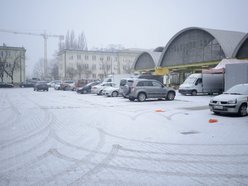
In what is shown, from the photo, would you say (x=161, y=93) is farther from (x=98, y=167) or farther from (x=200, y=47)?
(x=200, y=47)

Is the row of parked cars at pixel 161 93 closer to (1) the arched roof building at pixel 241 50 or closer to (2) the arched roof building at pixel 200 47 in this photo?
(1) the arched roof building at pixel 241 50

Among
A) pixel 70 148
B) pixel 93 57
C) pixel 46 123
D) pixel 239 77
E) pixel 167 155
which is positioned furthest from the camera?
pixel 93 57

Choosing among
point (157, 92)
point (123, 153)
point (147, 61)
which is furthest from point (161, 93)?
point (147, 61)

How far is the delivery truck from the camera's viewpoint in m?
28.7

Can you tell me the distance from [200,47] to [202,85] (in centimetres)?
1069

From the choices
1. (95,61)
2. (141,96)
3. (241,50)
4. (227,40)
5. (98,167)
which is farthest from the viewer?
(95,61)

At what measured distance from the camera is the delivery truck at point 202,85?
2870cm

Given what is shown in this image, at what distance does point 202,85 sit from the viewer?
29188mm

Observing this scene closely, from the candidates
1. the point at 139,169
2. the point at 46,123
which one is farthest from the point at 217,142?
the point at 46,123

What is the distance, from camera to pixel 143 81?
69.2 feet

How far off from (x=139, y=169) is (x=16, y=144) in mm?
3871

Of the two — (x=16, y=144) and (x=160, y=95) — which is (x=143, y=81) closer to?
(x=160, y=95)

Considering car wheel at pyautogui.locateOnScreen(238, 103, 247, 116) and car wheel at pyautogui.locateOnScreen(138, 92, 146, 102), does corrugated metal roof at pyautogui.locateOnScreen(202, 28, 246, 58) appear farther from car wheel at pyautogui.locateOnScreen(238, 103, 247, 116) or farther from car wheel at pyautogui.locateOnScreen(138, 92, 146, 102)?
car wheel at pyautogui.locateOnScreen(238, 103, 247, 116)

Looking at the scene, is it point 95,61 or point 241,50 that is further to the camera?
point 95,61
